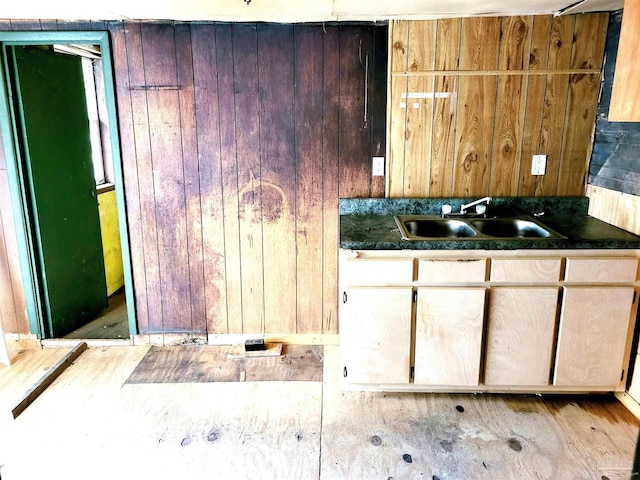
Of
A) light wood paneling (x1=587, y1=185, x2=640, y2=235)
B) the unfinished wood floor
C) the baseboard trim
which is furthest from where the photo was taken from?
the baseboard trim

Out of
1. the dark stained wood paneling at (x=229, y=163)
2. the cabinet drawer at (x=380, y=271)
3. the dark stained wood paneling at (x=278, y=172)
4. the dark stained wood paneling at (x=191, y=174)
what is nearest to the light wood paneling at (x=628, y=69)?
the cabinet drawer at (x=380, y=271)

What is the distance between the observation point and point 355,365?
253 centimetres

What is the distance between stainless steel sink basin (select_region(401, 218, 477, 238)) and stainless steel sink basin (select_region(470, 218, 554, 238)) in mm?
94

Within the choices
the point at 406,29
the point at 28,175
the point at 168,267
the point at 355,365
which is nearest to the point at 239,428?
the point at 355,365

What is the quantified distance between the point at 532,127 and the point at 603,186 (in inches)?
21.0

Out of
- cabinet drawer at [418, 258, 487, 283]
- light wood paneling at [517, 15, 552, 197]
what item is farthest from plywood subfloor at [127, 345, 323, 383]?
light wood paneling at [517, 15, 552, 197]

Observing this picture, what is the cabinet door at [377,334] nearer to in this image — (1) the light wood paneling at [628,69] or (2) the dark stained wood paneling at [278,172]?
(2) the dark stained wood paneling at [278,172]

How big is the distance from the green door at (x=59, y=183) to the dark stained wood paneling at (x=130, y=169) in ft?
1.99

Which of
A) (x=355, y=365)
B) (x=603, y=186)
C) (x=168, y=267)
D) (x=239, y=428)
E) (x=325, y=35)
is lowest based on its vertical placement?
(x=239, y=428)

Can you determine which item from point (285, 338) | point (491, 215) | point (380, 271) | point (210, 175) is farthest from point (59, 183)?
point (491, 215)

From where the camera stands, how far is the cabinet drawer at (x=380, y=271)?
238 centimetres

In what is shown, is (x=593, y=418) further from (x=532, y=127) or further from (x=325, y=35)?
(x=325, y=35)

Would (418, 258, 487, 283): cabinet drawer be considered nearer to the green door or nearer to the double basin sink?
the double basin sink

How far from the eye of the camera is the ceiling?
2.36 meters
